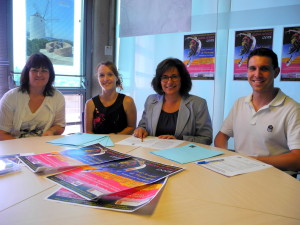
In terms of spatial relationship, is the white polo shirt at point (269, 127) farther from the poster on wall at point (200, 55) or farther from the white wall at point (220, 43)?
the poster on wall at point (200, 55)

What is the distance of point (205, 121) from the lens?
6.44 ft

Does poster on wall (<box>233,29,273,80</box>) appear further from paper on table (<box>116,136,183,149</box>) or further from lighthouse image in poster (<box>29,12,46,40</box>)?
lighthouse image in poster (<box>29,12,46,40</box>)

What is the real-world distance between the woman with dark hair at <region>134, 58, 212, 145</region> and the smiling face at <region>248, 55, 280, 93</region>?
0.46 m

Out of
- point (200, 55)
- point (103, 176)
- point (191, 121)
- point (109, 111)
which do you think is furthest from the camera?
point (200, 55)

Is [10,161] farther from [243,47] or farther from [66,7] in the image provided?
[66,7]

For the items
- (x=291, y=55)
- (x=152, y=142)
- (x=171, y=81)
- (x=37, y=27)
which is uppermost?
(x=37, y=27)

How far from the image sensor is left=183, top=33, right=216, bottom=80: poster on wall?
2715mm

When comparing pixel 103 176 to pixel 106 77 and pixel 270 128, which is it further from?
pixel 106 77

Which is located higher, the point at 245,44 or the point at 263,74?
the point at 245,44

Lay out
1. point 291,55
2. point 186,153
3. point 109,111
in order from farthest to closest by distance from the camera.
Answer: point 291,55, point 109,111, point 186,153

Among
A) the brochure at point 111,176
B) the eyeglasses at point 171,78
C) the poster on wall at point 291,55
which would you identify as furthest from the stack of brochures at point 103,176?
the poster on wall at point 291,55

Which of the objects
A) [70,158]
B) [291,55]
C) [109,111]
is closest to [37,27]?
[109,111]

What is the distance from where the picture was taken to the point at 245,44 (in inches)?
100

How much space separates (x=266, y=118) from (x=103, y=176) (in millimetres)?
1197
